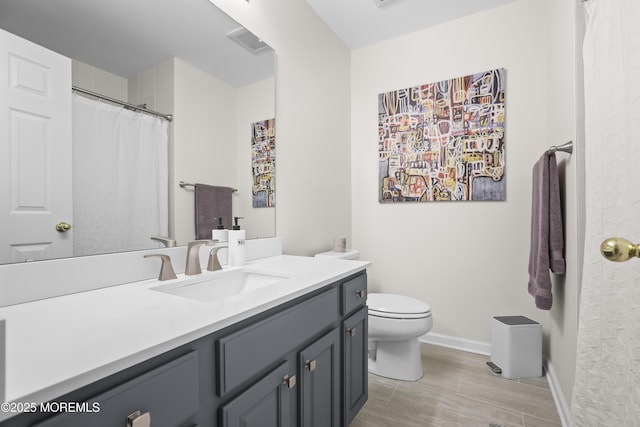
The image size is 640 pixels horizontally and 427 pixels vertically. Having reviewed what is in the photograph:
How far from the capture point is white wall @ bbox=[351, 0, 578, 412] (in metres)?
2.08

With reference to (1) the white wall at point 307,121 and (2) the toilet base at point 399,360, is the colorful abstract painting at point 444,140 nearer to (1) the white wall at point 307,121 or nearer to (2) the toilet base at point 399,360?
(1) the white wall at point 307,121

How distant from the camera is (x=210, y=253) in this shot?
4.22 feet

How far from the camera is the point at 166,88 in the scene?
1.24 meters

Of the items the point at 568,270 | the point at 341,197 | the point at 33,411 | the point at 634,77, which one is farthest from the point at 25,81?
the point at 568,270

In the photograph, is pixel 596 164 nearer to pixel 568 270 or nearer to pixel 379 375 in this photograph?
pixel 568 270

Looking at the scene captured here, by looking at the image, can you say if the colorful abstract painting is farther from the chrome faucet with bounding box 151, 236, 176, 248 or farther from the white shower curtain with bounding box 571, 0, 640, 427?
the chrome faucet with bounding box 151, 236, 176, 248

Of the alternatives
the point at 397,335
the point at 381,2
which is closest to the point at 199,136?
the point at 397,335

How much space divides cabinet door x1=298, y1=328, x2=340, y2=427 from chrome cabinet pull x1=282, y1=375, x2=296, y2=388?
4 cm

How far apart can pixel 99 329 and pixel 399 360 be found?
1.78 meters

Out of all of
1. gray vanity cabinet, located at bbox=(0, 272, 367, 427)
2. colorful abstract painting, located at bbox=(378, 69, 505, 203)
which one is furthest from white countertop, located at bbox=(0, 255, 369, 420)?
colorful abstract painting, located at bbox=(378, 69, 505, 203)

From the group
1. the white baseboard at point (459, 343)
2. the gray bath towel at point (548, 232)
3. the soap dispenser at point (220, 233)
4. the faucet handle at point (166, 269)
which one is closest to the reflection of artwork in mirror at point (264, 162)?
the soap dispenser at point (220, 233)

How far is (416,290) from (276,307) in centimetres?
189

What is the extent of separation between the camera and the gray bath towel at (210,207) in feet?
4.52

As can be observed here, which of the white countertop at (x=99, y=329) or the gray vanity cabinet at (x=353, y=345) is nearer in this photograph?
the white countertop at (x=99, y=329)
